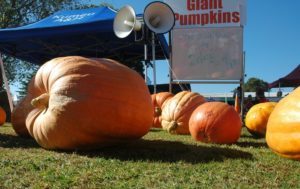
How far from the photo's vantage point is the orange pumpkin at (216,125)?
4.15m

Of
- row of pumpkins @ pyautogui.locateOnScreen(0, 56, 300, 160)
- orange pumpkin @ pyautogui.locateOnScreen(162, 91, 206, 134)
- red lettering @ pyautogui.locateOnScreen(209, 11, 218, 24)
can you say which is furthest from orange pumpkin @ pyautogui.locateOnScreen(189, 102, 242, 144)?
red lettering @ pyautogui.locateOnScreen(209, 11, 218, 24)

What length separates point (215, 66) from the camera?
8.46 metres

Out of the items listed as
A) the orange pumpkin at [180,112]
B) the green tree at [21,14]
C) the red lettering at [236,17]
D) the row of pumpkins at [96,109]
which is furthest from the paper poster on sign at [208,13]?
the green tree at [21,14]

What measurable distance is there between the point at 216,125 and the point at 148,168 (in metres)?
1.68

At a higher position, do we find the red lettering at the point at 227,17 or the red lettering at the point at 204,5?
the red lettering at the point at 204,5

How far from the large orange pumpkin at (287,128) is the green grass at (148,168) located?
0.28 ft

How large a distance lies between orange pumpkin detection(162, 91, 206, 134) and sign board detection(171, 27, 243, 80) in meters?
2.61

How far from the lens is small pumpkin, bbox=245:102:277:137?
5160 mm

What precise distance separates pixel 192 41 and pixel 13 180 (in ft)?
22.2

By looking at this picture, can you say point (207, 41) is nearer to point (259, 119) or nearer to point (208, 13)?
point (208, 13)

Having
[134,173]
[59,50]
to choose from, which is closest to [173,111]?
[134,173]

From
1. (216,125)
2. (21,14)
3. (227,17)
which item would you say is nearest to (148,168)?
Result: (216,125)

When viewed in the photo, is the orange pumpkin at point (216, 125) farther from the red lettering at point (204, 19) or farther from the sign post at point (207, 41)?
the red lettering at point (204, 19)

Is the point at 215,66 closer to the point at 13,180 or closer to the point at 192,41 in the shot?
the point at 192,41
